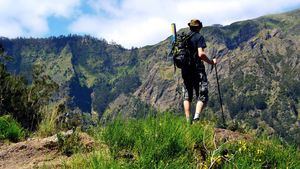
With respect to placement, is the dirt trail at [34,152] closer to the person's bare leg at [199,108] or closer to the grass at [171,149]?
the grass at [171,149]

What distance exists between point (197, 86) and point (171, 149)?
429cm

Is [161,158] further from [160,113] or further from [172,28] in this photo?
[172,28]

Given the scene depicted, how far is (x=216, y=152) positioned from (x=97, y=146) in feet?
4.70

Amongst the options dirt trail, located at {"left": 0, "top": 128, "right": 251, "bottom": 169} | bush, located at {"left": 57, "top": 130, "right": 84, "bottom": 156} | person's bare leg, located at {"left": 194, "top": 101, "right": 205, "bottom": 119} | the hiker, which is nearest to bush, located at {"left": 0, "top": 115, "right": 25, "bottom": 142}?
dirt trail, located at {"left": 0, "top": 128, "right": 251, "bottom": 169}

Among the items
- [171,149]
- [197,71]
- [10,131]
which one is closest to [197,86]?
[197,71]

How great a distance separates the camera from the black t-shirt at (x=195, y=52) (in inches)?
357

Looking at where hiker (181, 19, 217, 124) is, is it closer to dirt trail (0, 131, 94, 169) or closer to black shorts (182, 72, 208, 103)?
black shorts (182, 72, 208, 103)

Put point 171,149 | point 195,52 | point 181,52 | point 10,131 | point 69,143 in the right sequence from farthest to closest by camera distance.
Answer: point 195,52
point 181,52
point 10,131
point 69,143
point 171,149

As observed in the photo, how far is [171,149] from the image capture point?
5.20m

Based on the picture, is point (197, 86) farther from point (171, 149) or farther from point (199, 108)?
point (171, 149)

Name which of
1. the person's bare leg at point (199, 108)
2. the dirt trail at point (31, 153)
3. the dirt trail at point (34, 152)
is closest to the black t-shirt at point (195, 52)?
the person's bare leg at point (199, 108)

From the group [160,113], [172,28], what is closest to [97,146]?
[160,113]

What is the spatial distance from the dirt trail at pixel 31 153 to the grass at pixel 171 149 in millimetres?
1096

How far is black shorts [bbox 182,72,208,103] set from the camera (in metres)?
9.16
